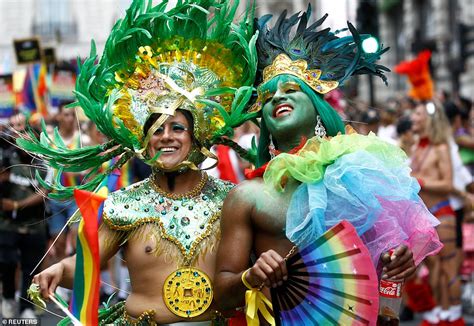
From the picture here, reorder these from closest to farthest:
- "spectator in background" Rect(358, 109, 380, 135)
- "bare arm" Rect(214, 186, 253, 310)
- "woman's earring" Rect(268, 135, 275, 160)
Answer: "bare arm" Rect(214, 186, 253, 310), "woman's earring" Rect(268, 135, 275, 160), "spectator in background" Rect(358, 109, 380, 135)

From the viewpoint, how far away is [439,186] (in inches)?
→ 343

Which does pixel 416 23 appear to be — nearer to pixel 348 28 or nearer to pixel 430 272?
pixel 430 272

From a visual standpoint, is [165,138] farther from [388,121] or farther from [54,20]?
[54,20]

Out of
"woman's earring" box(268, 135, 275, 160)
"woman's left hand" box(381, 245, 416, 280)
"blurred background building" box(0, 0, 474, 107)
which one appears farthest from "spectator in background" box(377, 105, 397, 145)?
"woman's left hand" box(381, 245, 416, 280)

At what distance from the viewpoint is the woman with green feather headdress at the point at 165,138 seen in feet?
15.6

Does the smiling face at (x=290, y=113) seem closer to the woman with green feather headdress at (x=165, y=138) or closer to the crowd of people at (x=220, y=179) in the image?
the crowd of people at (x=220, y=179)

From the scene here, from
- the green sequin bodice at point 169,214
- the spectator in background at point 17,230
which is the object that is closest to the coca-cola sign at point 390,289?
the green sequin bodice at point 169,214

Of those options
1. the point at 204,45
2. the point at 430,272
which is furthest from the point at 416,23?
the point at 204,45

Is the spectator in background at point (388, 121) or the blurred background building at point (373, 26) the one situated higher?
the spectator in background at point (388, 121)

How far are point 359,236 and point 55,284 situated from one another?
1.44 m

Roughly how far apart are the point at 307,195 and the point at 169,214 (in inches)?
40.5

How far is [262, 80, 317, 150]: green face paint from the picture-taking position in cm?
430

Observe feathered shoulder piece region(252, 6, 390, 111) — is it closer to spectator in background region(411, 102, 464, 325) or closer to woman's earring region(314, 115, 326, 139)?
woman's earring region(314, 115, 326, 139)

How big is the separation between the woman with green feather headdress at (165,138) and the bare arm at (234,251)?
20.8 inches
